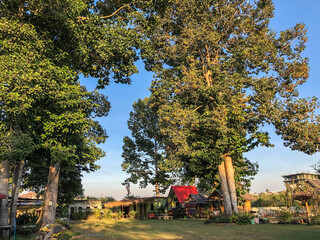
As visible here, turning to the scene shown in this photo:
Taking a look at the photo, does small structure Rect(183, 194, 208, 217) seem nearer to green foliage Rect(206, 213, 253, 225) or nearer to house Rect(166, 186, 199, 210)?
house Rect(166, 186, 199, 210)

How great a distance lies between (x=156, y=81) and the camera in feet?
78.5

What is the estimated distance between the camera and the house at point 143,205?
3962cm

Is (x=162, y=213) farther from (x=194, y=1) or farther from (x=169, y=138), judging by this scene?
(x=194, y=1)

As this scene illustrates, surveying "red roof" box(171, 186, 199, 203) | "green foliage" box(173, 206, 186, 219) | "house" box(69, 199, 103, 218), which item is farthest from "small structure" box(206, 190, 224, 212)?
"house" box(69, 199, 103, 218)

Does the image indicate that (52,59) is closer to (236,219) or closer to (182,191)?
(236,219)

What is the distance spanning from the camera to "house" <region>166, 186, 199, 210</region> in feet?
127

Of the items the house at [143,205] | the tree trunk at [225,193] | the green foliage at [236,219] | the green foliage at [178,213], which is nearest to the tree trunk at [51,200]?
the green foliage at [236,219]

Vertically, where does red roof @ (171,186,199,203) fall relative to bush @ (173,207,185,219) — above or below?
above

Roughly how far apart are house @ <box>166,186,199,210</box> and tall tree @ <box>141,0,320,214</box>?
16.3 m

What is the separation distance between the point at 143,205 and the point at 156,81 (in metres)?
28.1

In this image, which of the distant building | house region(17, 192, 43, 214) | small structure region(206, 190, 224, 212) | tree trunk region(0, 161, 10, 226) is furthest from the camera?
small structure region(206, 190, 224, 212)

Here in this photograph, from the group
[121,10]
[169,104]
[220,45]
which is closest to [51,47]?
[121,10]

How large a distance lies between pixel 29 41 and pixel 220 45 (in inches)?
718

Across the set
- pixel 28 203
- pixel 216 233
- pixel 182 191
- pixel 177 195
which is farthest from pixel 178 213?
pixel 216 233
